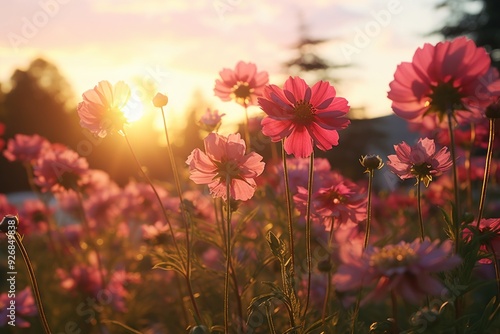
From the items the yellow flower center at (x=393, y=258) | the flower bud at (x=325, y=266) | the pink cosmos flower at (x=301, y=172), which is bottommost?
the flower bud at (x=325, y=266)

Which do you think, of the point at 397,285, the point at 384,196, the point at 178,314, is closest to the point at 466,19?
the point at 384,196

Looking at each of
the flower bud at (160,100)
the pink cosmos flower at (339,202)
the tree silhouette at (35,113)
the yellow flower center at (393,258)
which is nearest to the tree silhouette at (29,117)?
the tree silhouette at (35,113)

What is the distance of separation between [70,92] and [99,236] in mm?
31091

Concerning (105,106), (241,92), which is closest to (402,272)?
(105,106)

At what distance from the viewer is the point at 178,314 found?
11.3ft

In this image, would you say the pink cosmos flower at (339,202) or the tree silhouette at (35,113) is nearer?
the pink cosmos flower at (339,202)

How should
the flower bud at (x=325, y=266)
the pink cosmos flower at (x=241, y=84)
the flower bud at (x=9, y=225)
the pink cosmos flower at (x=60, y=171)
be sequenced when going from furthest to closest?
Result: the pink cosmos flower at (x=60, y=171) < the pink cosmos flower at (x=241, y=84) < the flower bud at (x=325, y=266) < the flower bud at (x=9, y=225)

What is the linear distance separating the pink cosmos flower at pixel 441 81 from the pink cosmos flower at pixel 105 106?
794 mm

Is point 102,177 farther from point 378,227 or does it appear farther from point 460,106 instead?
point 460,106

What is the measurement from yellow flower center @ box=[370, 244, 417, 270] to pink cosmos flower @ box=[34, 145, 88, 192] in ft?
6.21

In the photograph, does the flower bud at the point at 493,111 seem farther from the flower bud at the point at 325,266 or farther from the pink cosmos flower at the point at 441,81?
the flower bud at the point at 325,266

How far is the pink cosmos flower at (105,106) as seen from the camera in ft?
5.28

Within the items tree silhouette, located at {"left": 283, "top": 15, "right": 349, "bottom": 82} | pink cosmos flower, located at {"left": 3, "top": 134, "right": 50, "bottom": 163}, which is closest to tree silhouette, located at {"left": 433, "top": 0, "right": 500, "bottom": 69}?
tree silhouette, located at {"left": 283, "top": 15, "right": 349, "bottom": 82}

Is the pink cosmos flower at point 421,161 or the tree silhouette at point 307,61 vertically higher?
the tree silhouette at point 307,61
